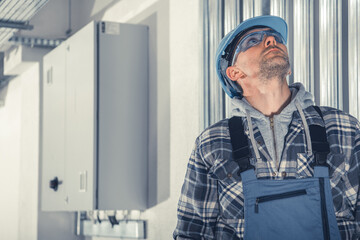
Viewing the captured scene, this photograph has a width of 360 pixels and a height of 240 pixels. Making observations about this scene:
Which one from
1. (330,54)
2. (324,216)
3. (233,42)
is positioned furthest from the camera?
(330,54)

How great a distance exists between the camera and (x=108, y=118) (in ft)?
12.8

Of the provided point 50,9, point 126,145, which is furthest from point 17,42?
point 126,145

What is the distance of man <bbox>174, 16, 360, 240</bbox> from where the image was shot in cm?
191

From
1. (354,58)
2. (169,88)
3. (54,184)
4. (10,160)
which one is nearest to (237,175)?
(354,58)

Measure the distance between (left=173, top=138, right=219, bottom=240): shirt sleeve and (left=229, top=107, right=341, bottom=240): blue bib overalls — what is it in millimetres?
194

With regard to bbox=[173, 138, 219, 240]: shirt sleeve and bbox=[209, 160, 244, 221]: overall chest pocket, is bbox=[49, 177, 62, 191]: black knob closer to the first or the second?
bbox=[173, 138, 219, 240]: shirt sleeve

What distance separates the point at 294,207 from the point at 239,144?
0.97 feet

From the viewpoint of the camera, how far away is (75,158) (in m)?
4.13

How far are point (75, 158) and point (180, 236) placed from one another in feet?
6.86

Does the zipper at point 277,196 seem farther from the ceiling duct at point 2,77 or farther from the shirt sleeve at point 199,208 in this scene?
the ceiling duct at point 2,77

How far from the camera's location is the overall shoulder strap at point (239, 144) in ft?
6.64

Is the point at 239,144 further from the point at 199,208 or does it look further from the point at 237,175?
the point at 199,208

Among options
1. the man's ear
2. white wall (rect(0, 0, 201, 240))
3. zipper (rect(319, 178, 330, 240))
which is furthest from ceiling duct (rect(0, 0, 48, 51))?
zipper (rect(319, 178, 330, 240))

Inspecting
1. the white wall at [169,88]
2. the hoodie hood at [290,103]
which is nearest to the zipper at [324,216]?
the hoodie hood at [290,103]
